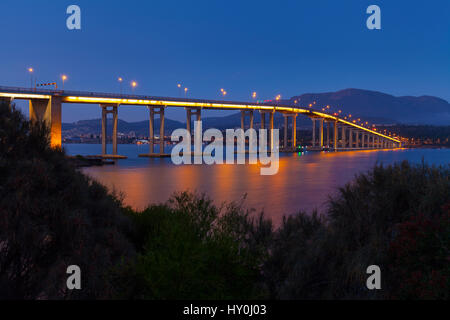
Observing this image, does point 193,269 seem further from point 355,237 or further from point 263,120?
point 263,120

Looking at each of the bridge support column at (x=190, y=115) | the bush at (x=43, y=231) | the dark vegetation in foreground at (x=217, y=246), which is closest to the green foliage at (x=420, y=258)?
the dark vegetation in foreground at (x=217, y=246)

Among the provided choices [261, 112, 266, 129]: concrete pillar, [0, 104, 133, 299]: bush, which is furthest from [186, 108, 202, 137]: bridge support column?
[0, 104, 133, 299]: bush

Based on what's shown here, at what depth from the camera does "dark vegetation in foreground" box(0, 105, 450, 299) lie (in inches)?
166

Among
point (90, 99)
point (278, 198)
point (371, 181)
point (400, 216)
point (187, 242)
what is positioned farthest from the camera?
point (90, 99)

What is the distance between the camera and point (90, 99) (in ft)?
180

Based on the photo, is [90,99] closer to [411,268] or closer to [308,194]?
[308,194]

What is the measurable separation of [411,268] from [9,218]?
4665mm

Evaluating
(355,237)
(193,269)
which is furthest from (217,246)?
(355,237)

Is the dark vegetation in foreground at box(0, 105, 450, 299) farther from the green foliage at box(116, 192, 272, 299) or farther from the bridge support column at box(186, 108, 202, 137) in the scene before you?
the bridge support column at box(186, 108, 202, 137)

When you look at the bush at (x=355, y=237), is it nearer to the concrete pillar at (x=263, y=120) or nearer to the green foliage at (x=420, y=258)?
the green foliage at (x=420, y=258)

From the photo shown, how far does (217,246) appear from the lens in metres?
5.02

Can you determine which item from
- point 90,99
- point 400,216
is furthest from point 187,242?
point 90,99

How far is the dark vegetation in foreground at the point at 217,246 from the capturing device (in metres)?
4.21
